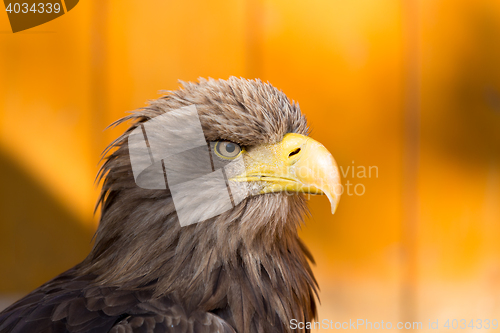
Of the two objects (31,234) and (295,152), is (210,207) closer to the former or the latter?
(295,152)

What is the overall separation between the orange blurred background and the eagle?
1.17 m

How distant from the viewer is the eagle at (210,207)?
4.69ft

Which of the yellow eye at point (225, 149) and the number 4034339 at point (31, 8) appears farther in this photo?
the number 4034339 at point (31, 8)

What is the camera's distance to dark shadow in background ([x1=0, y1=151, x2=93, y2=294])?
262 cm

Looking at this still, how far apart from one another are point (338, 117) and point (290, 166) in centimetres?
132

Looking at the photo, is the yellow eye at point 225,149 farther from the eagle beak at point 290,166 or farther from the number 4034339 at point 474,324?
the number 4034339 at point 474,324

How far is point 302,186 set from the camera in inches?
57.1

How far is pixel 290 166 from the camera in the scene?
1474 millimetres

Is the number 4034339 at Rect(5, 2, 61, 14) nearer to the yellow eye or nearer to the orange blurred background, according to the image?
the orange blurred background

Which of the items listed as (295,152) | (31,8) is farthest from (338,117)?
(31,8)

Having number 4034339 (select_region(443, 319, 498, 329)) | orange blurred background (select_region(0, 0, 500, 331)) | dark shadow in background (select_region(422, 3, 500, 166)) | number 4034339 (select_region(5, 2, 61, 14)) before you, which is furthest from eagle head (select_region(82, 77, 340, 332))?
number 4034339 (select_region(443, 319, 498, 329))

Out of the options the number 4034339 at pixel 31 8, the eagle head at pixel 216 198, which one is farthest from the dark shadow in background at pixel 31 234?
the eagle head at pixel 216 198

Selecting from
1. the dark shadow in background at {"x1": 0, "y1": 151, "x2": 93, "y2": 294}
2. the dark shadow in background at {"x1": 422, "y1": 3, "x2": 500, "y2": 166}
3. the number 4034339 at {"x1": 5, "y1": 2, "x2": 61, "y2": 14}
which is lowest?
the dark shadow in background at {"x1": 0, "y1": 151, "x2": 93, "y2": 294}

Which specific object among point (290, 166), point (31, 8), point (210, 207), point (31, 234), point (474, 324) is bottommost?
point (474, 324)
